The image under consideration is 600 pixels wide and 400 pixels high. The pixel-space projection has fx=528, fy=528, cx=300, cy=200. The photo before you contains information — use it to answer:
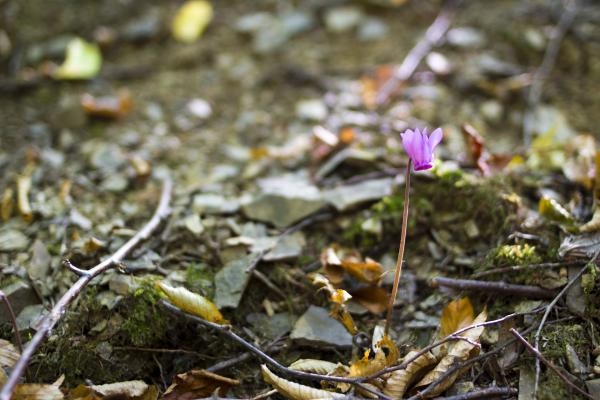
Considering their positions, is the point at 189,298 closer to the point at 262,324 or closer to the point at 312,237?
the point at 262,324

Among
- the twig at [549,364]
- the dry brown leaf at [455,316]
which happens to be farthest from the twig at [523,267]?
the twig at [549,364]

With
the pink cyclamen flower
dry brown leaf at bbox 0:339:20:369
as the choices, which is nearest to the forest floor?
dry brown leaf at bbox 0:339:20:369

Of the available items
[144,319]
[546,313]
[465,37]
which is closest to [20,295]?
[144,319]

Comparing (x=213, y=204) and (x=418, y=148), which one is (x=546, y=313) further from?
(x=213, y=204)

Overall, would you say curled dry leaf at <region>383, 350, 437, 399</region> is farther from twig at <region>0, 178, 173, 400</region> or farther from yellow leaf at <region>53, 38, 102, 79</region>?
yellow leaf at <region>53, 38, 102, 79</region>

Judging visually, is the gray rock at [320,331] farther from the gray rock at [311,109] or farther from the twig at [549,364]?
the gray rock at [311,109]

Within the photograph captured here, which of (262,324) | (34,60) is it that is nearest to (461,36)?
(262,324)

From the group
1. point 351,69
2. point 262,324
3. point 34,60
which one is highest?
point 34,60
